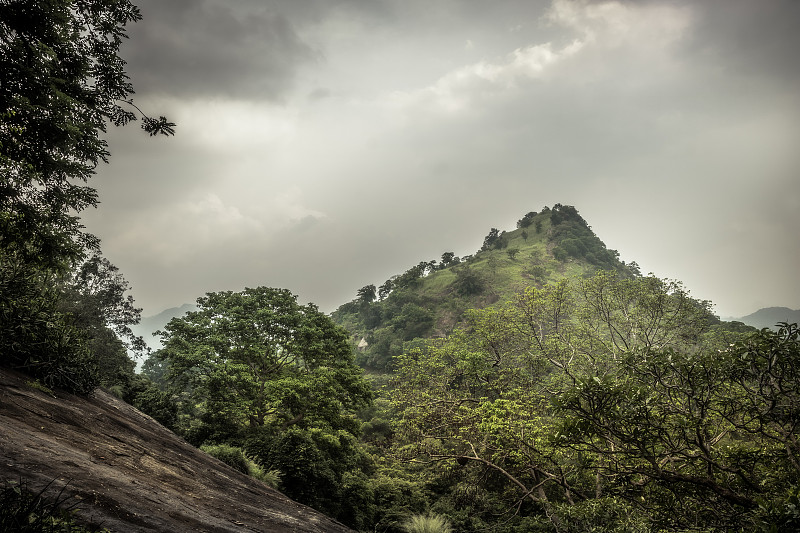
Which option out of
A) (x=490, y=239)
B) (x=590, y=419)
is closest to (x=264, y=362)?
(x=590, y=419)

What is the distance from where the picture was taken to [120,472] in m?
5.86

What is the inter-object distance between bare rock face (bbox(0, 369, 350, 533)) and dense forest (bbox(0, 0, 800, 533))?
1.14 m

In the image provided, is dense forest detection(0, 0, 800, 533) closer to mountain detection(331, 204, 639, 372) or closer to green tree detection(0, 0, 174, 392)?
green tree detection(0, 0, 174, 392)

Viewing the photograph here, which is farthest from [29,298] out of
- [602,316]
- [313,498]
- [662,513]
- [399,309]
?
[399,309]

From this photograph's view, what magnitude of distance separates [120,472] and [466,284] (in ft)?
257

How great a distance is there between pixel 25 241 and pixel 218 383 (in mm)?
11124

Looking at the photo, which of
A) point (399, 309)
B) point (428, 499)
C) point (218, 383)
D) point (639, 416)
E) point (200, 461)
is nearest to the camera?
point (639, 416)

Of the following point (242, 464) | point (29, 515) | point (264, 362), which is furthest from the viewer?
point (264, 362)

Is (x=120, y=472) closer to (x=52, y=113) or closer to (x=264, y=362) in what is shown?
(x=52, y=113)

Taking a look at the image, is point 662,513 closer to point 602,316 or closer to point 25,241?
point 25,241

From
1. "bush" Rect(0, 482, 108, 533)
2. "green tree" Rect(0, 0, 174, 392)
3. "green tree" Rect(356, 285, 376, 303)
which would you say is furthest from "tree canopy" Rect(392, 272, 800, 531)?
"green tree" Rect(356, 285, 376, 303)

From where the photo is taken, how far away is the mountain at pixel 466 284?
7231 centimetres

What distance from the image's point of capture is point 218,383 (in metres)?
17.7

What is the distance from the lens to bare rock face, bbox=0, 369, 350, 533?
4.40 m
